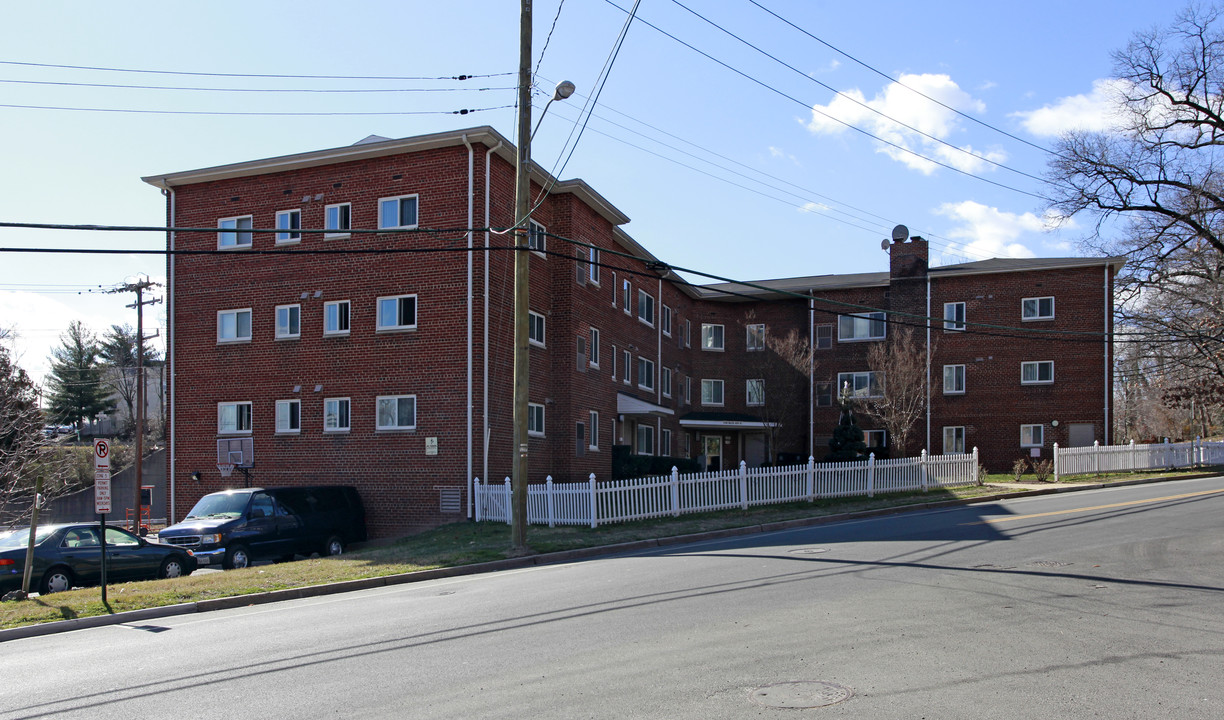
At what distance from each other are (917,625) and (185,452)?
24.4 m

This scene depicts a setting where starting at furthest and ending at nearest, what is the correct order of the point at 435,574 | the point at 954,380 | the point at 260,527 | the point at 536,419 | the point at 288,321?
the point at 954,380 → the point at 536,419 → the point at 288,321 → the point at 260,527 → the point at 435,574

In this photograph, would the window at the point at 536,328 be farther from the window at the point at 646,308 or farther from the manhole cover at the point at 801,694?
the manhole cover at the point at 801,694

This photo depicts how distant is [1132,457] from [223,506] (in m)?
31.4

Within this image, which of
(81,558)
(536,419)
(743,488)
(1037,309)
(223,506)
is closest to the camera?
(81,558)

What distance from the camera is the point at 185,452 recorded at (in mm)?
27797

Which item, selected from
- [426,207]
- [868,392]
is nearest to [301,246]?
[426,207]

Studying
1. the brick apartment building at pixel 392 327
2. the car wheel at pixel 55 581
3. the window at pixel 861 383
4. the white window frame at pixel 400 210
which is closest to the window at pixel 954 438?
the window at pixel 861 383

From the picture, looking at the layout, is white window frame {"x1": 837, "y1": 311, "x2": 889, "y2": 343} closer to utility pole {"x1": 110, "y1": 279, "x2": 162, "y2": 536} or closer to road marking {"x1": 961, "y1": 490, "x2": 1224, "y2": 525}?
road marking {"x1": 961, "y1": 490, "x2": 1224, "y2": 525}

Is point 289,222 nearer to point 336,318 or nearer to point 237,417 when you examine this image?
point 336,318

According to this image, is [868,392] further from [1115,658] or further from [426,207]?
[1115,658]

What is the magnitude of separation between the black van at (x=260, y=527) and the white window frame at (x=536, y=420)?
20.1ft

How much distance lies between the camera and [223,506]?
19.8m

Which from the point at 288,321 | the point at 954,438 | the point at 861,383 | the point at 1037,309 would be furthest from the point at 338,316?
the point at 1037,309

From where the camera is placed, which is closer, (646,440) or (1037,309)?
(646,440)
